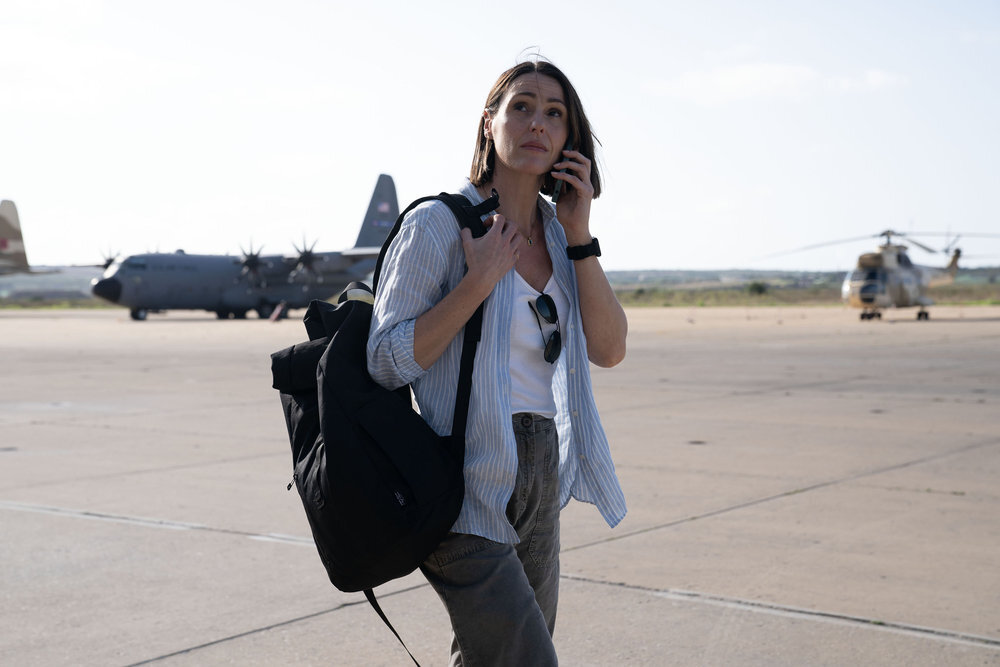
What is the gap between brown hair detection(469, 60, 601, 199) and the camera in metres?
2.51

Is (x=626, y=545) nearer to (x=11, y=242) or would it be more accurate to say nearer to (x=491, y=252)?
(x=491, y=252)

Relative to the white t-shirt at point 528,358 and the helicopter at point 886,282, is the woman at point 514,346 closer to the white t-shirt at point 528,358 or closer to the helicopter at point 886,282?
the white t-shirt at point 528,358

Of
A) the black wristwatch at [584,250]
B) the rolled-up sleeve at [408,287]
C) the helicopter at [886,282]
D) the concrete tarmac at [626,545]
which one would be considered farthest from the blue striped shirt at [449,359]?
the helicopter at [886,282]

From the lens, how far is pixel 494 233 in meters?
2.30

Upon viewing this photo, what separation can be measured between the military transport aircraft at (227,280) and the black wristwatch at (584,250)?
36.5 m

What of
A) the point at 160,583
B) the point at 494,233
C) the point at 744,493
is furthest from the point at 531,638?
the point at 744,493

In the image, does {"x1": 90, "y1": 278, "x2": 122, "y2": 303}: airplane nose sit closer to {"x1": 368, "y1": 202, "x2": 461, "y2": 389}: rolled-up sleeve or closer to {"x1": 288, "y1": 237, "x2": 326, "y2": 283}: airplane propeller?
{"x1": 288, "y1": 237, "x2": 326, "y2": 283}: airplane propeller

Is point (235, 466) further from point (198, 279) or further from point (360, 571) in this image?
point (198, 279)

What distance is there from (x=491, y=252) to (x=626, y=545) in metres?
3.22

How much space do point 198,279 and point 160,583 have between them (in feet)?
126

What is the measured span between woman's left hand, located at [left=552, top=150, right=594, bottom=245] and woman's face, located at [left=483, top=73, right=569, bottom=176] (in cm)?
4

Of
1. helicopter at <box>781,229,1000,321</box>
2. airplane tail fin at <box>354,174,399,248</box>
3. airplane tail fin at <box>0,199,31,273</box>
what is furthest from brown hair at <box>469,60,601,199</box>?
airplane tail fin at <box>354,174,399,248</box>

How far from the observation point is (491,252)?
2.26 m

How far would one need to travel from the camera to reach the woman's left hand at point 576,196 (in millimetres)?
2477
